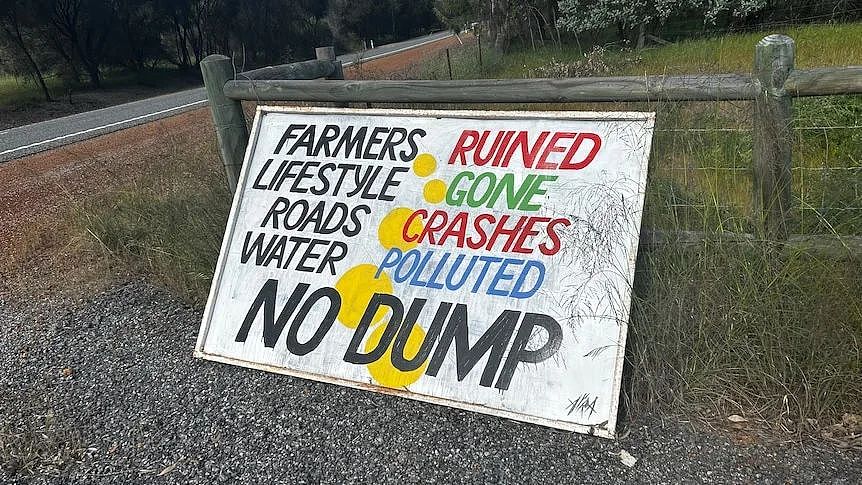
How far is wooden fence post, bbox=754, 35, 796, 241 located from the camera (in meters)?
2.70

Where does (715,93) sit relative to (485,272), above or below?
above

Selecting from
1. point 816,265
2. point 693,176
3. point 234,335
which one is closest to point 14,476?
point 234,335

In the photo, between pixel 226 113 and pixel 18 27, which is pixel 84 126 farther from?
pixel 18 27

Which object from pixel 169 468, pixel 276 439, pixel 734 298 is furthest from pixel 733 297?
pixel 169 468

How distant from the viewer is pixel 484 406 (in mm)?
2861

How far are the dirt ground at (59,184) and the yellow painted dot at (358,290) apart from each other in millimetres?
2590

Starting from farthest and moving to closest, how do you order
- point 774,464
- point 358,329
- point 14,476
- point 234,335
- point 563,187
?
point 234,335 → point 358,329 → point 563,187 → point 14,476 → point 774,464

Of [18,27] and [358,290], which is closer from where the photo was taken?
[358,290]

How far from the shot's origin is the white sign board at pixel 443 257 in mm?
2832

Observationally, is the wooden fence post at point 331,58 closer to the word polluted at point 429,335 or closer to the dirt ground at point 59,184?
the dirt ground at point 59,184

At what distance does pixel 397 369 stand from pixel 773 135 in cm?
196

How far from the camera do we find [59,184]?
7508 millimetres

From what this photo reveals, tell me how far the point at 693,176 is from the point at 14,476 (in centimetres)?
334

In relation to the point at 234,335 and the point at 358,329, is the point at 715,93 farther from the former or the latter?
the point at 234,335
